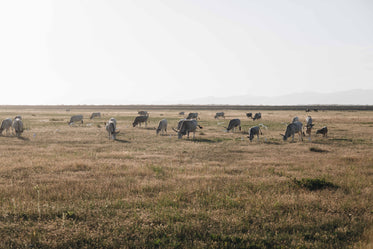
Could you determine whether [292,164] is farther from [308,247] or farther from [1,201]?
[1,201]

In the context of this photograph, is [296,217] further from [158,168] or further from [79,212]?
[158,168]

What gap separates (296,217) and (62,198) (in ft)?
25.1

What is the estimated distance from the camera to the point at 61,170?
526 inches

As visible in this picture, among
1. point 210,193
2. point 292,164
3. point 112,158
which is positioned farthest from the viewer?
point 112,158

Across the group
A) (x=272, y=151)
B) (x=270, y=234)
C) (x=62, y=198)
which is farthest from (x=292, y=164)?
(x=62, y=198)

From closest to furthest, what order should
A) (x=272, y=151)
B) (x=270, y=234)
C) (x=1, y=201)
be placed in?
(x=270, y=234), (x=1, y=201), (x=272, y=151)

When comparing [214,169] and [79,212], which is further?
[214,169]

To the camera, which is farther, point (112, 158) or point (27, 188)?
point (112, 158)

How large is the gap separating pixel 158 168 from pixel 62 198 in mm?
5160

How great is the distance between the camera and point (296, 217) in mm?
7875

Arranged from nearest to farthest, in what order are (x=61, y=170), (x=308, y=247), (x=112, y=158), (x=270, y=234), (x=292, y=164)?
(x=308, y=247) < (x=270, y=234) < (x=61, y=170) < (x=292, y=164) < (x=112, y=158)

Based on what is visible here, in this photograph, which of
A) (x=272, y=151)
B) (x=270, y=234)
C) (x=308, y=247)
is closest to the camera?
(x=308, y=247)

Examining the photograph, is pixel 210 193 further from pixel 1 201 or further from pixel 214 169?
pixel 1 201

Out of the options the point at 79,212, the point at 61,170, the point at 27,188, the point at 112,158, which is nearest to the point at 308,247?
the point at 79,212
